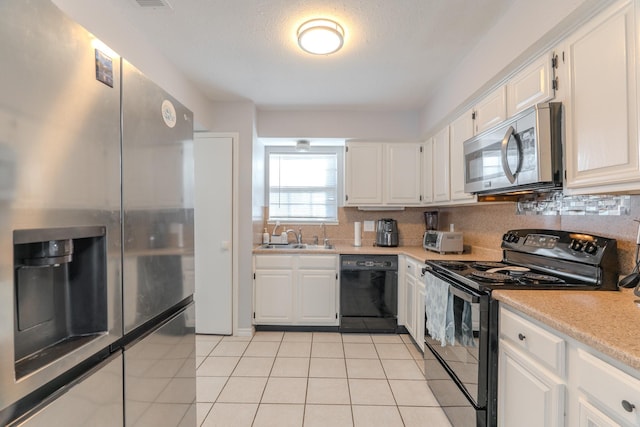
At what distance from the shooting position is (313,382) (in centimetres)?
230

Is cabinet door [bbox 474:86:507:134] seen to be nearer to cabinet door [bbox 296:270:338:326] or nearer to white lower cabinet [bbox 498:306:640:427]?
white lower cabinet [bbox 498:306:640:427]

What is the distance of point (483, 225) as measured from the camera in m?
2.83

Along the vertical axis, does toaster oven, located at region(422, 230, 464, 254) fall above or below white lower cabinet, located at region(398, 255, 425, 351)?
above

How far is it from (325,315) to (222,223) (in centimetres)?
147

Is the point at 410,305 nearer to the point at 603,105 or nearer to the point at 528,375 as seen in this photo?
the point at 528,375

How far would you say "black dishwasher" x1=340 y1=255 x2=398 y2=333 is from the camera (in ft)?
10.5

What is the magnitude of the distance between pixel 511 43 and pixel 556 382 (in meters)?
1.76

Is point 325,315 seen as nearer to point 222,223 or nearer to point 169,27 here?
point 222,223

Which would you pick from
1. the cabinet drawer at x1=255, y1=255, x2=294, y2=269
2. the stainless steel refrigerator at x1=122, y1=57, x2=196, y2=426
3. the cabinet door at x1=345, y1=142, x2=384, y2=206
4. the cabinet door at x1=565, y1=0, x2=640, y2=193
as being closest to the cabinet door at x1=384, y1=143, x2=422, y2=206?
the cabinet door at x1=345, y1=142, x2=384, y2=206

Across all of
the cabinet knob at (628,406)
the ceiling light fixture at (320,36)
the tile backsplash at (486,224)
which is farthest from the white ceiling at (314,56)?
the cabinet knob at (628,406)

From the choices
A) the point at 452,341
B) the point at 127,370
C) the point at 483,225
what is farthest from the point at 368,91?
the point at 127,370

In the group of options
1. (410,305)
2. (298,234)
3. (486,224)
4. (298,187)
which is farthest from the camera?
(298,187)

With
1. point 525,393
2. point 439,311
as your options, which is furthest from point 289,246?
point 525,393

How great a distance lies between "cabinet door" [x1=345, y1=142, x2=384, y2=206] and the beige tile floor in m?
1.52
